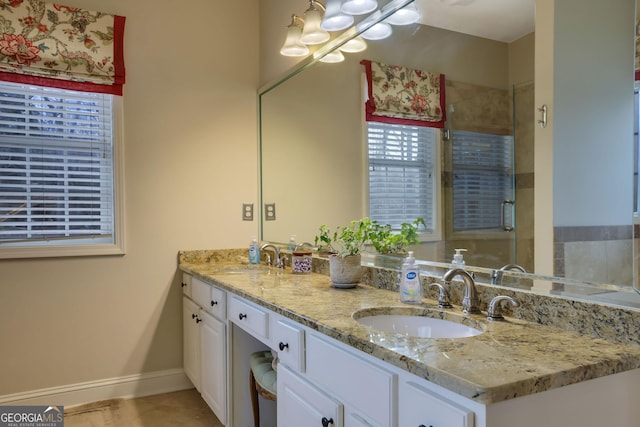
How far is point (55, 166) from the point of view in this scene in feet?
8.45

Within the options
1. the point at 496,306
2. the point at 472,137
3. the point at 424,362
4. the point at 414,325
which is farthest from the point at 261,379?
the point at 472,137

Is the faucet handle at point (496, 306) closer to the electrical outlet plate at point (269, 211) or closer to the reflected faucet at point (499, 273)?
the reflected faucet at point (499, 273)

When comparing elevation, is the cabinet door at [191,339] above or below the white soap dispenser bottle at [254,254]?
below

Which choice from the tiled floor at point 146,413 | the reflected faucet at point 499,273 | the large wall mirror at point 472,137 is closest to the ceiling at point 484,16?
the large wall mirror at point 472,137

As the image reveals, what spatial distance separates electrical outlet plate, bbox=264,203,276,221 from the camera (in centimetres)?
300

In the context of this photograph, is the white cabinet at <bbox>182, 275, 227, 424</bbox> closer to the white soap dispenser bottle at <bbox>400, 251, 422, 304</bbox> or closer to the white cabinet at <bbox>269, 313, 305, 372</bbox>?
the white cabinet at <bbox>269, 313, 305, 372</bbox>

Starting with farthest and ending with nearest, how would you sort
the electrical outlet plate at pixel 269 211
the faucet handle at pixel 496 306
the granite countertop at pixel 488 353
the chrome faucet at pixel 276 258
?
the electrical outlet plate at pixel 269 211, the chrome faucet at pixel 276 258, the faucet handle at pixel 496 306, the granite countertop at pixel 488 353

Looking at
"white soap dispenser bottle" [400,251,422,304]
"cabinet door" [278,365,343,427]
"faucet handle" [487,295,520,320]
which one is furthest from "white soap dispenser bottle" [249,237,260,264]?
"faucet handle" [487,295,520,320]

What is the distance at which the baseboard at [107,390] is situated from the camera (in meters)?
2.53

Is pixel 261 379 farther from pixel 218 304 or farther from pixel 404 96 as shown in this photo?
pixel 404 96

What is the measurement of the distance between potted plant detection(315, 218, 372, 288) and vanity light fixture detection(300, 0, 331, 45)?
3.20 feet

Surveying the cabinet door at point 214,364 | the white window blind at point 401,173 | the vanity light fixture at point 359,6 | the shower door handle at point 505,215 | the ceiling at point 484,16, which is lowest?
the cabinet door at point 214,364

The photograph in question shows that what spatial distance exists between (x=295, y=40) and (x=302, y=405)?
1909 mm

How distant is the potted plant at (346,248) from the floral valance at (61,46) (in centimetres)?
152
